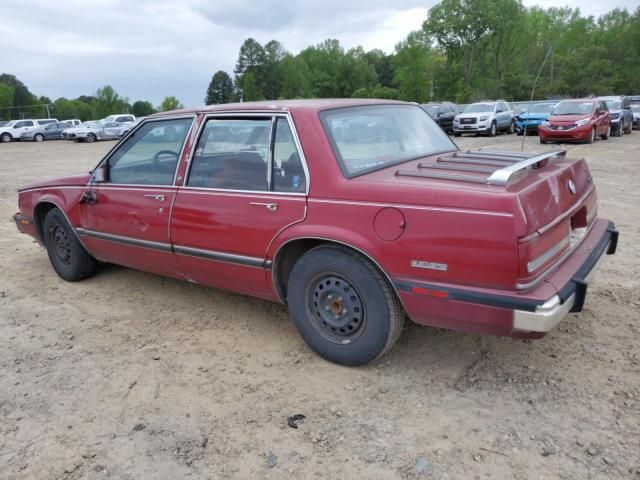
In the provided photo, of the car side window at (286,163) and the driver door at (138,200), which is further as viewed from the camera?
the driver door at (138,200)

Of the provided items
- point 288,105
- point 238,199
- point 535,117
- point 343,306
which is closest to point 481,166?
point 343,306

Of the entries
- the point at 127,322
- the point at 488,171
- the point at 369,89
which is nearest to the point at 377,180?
the point at 488,171

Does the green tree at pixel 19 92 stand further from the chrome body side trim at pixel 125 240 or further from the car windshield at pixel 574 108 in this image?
the chrome body side trim at pixel 125 240

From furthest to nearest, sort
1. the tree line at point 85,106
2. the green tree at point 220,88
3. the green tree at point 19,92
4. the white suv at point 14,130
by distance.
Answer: the green tree at point 220,88 → the green tree at point 19,92 → the tree line at point 85,106 → the white suv at point 14,130

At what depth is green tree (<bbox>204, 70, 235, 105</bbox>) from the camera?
10694 cm

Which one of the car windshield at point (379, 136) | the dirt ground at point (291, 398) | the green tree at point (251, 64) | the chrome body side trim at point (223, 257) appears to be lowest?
the dirt ground at point (291, 398)

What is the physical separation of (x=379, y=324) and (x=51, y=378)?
2163mm

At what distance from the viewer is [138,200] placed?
4.14 meters

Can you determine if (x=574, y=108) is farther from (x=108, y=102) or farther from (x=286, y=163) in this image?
(x=108, y=102)

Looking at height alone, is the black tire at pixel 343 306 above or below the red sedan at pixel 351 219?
below

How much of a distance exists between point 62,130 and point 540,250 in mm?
39849

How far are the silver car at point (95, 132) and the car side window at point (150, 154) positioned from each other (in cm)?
3167

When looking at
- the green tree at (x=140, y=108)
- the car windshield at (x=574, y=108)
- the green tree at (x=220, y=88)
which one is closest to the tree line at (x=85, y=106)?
the green tree at (x=140, y=108)

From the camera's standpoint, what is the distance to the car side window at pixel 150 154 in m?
4.02
